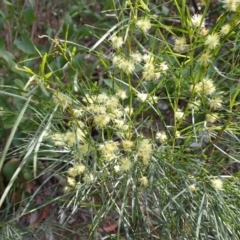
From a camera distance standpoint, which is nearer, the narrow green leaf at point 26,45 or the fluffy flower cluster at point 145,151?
the fluffy flower cluster at point 145,151

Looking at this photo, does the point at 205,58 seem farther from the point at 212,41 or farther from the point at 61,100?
the point at 61,100

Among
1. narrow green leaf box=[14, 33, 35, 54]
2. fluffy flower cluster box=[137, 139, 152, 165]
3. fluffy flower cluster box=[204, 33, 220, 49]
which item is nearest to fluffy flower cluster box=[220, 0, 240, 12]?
fluffy flower cluster box=[204, 33, 220, 49]

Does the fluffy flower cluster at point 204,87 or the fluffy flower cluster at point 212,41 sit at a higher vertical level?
the fluffy flower cluster at point 212,41

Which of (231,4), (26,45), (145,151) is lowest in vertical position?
(26,45)

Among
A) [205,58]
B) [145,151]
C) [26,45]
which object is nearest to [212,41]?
[205,58]

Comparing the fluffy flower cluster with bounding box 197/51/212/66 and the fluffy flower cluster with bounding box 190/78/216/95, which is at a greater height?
the fluffy flower cluster with bounding box 197/51/212/66

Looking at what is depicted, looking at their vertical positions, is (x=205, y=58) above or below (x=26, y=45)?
above

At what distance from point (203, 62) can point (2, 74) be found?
1112 millimetres

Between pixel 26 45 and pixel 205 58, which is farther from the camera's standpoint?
pixel 26 45

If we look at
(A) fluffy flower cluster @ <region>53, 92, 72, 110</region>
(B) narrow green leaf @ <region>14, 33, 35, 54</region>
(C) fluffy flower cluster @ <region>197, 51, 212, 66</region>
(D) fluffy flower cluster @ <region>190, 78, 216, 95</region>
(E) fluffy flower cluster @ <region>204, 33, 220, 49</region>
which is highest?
(E) fluffy flower cluster @ <region>204, 33, 220, 49</region>

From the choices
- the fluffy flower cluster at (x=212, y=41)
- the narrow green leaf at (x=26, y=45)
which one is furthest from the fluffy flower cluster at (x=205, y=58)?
the narrow green leaf at (x=26, y=45)

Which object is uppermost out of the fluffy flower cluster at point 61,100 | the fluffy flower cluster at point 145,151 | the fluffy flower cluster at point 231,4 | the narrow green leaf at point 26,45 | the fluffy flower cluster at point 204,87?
the fluffy flower cluster at point 231,4

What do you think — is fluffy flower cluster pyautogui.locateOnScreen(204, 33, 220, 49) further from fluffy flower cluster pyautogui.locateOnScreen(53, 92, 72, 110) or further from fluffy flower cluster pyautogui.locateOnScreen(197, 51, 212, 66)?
→ fluffy flower cluster pyautogui.locateOnScreen(53, 92, 72, 110)

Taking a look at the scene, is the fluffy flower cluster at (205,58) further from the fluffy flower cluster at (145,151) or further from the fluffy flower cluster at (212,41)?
the fluffy flower cluster at (145,151)
